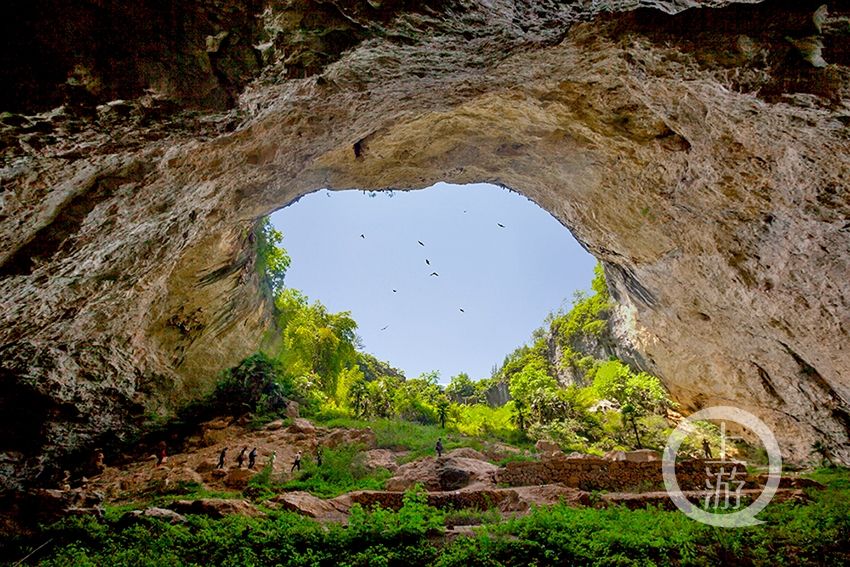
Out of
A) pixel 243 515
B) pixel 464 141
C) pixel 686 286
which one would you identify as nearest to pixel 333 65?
pixel 464 141

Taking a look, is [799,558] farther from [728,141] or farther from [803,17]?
[803,17]

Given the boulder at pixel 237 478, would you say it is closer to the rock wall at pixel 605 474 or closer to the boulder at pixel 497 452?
the rock wall at pixel 605 474

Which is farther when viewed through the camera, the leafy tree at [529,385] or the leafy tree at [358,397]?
the leafy tree at [529,385]

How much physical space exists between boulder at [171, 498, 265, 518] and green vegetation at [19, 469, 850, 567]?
1.76 ft

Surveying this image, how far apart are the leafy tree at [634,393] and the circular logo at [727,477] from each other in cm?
310

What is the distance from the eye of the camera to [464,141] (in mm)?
10203

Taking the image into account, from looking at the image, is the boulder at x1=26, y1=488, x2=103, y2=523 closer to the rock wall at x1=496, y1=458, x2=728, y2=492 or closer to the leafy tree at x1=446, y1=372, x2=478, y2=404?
the rock wall at x1=496, y1=458, x2=728, y2=492

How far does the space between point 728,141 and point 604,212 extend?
13.5 feet

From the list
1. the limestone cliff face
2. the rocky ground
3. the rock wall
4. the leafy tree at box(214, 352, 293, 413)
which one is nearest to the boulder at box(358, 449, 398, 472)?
the rocky ground

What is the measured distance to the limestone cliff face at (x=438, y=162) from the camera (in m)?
3.67

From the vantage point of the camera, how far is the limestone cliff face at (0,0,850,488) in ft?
12.0

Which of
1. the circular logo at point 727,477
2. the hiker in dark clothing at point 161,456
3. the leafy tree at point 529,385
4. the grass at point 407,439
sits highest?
the leafy tree at point 529,385

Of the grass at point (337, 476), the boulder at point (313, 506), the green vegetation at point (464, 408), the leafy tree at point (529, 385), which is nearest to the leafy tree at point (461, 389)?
the green vegetation at point (464, 408)

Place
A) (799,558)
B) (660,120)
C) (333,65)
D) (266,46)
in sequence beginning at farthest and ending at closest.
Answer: (660,120) < (799,558) < (333,65) < (266,46)
